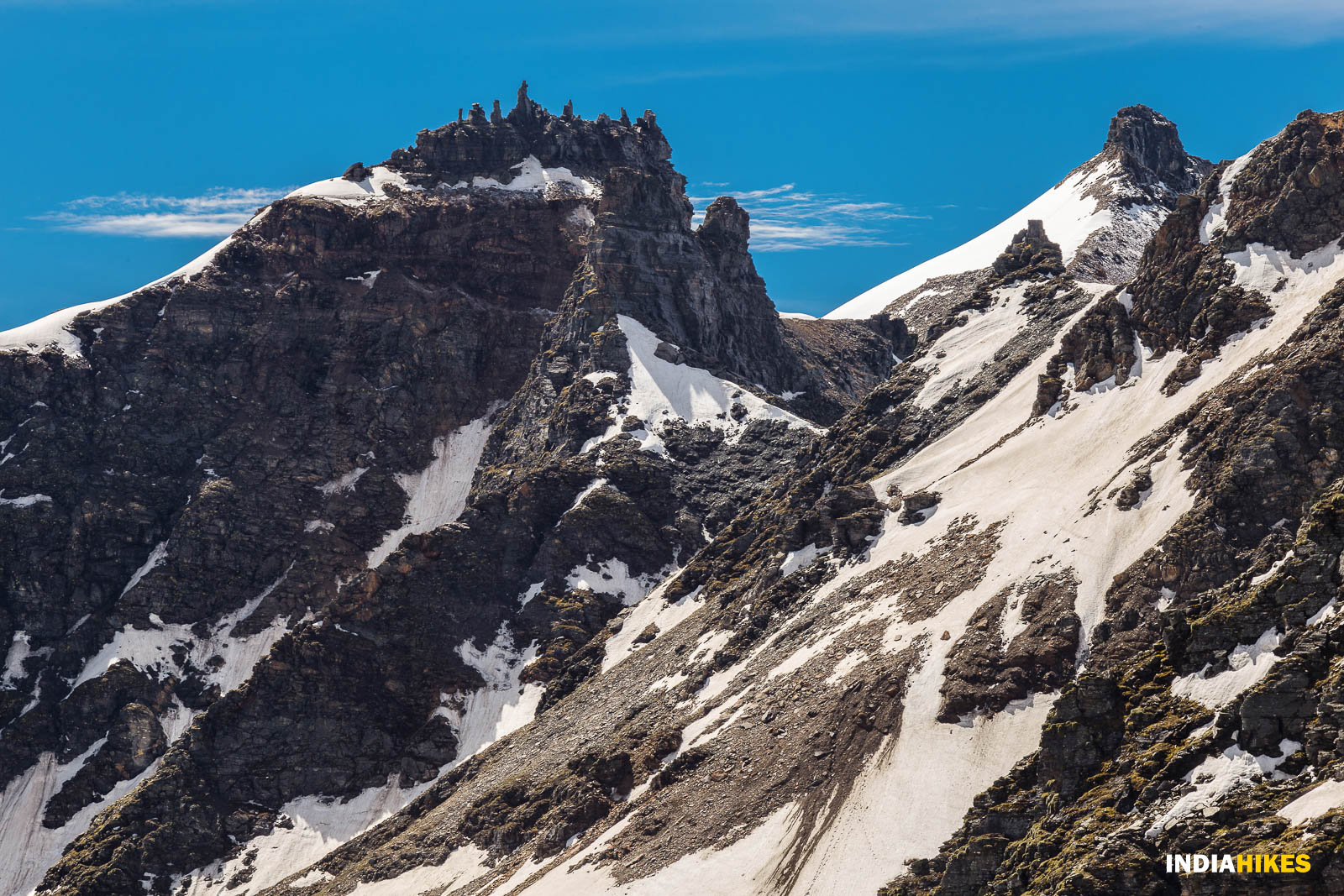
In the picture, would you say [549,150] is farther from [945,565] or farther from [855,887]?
[855,887]

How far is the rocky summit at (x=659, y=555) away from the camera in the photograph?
52.0 m

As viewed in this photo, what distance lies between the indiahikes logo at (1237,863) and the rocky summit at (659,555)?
0.48 m

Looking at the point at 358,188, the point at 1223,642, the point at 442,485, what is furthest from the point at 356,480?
the point at 1223,642

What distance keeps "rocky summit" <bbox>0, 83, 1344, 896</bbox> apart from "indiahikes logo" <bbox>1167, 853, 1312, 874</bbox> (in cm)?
48

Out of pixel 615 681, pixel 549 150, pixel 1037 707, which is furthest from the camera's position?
pixel 549 150

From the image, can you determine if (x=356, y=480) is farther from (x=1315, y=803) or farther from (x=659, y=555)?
(x=1315, y=803)

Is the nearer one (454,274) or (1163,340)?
(1163,340)

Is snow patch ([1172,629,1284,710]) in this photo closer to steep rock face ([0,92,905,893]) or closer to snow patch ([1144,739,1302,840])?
snow patch ([1144,739,1302,840])

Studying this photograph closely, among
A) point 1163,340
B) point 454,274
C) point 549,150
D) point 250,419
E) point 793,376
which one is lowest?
point 1163,340

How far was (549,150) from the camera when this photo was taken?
652 feet

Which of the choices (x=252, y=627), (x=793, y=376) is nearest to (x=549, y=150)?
(x=793, y=376)

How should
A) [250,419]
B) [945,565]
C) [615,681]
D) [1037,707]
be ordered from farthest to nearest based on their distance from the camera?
[250,419] → [615,681] → [945,565] → [1037,707]

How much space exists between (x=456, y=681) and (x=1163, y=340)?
67084 millimetres

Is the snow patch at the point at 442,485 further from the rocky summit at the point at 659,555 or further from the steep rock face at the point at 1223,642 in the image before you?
the steep rock face at the point at 1223,642
